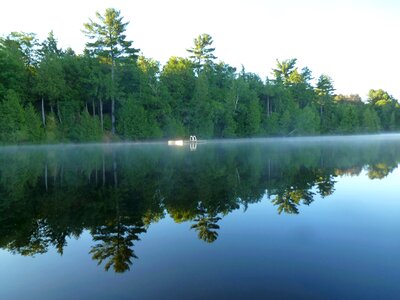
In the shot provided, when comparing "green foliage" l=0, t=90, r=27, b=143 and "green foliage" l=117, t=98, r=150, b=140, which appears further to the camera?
"green foliage" l=117, t=98, r=150, b=140

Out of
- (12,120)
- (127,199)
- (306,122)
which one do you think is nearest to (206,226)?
(127,199)

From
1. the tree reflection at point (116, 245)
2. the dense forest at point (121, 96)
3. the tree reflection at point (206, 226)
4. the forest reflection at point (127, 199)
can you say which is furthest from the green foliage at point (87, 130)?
the tree reflection at point (116, 245)

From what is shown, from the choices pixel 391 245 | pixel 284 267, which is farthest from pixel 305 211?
Result: pixel 284 267

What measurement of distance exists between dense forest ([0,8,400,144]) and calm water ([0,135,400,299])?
3854 cm

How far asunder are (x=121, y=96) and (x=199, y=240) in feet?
165

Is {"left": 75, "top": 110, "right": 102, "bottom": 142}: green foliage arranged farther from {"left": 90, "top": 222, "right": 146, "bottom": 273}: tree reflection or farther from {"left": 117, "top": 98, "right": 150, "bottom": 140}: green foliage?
{"left": 90, "top": 222, "right": 146, "bottom": 273}: tree reflection

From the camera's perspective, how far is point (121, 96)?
54.0 meters

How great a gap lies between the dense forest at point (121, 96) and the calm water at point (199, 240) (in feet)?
126

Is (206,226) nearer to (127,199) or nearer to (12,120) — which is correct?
(127,199)

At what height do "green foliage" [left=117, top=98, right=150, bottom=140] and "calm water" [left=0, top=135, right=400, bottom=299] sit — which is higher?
"green foliage" [left=117, top=98, right=150, bottom=140]

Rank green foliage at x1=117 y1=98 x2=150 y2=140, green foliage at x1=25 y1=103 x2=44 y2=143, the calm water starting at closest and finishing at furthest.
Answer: the calm water < green foliage at x1=25 y1=103 x2=44 y2=143 < green foliage at x1=117 y1=98 x2=150 y2=140

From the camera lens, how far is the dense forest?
46.7 metres

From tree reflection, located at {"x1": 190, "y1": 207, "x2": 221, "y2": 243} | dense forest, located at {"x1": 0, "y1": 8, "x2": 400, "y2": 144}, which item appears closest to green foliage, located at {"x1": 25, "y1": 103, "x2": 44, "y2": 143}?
dense forest, located at {"x1": 0, "y1": 8, "x2": 400, "y2": 144}

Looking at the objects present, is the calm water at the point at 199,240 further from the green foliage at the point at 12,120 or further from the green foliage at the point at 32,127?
the green foliage at the point at 32,127
